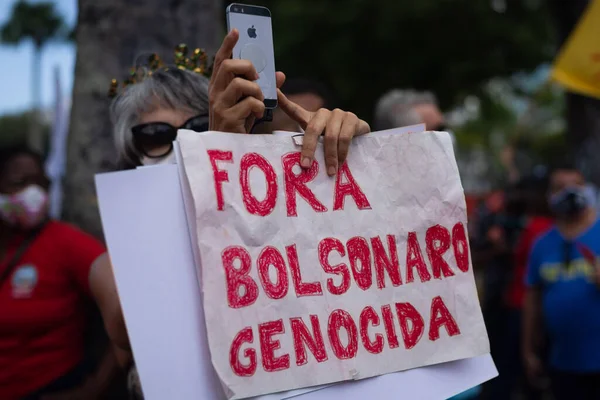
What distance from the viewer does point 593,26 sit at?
13.5 feet

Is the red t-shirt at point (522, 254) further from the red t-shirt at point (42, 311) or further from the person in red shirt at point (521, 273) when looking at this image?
the red t-shirt at point (42, 311)

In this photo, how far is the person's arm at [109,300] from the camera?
1.86 metres

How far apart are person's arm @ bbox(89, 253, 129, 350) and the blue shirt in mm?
3024

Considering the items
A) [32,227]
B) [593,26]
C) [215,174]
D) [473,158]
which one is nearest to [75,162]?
[32,227]

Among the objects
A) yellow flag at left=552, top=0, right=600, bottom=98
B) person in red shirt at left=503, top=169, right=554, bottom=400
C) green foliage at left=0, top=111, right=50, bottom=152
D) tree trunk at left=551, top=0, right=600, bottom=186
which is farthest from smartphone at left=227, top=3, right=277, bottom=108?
green foliage at left=0, top=111, right=50, bottom=152

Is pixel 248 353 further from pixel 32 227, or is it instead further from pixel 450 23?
pixel 450 23

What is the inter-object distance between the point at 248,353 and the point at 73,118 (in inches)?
91.5

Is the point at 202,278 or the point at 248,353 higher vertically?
the point at 202,278

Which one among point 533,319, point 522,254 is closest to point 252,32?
point 533,319

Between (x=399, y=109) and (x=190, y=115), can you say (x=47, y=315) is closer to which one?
(x=190, y=115)

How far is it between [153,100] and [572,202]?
10.4 ft

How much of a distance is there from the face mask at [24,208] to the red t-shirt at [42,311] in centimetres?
17

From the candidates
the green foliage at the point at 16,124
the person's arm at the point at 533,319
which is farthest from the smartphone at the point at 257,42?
the green foliage at the point at 16,124

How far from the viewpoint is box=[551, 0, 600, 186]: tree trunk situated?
652cm
